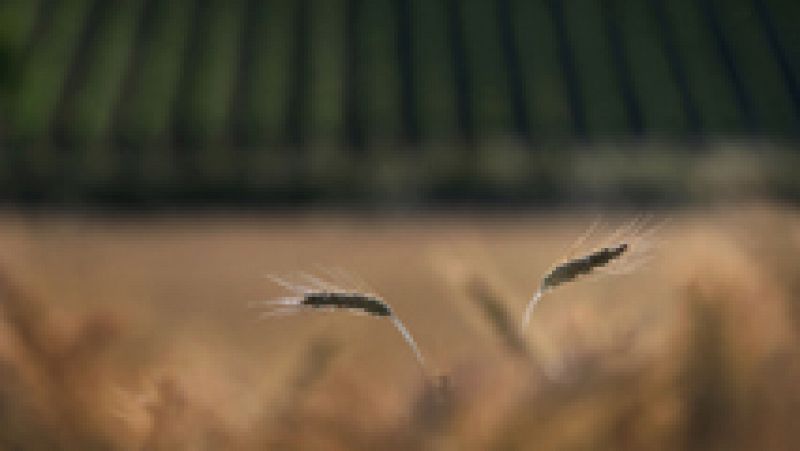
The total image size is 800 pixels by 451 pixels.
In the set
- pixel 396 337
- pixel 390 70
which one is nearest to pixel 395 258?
pixel 396 337

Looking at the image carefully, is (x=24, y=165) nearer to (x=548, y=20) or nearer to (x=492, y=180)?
(x=492, y=180)

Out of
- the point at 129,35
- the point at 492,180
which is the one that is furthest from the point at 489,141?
the point at 129,35

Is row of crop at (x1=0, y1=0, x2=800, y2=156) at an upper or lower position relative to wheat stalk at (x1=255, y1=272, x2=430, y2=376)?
upper

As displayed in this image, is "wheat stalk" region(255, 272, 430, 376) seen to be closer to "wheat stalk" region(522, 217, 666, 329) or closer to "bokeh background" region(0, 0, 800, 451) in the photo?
"bokeh background" region(0, 0, 800, 451)

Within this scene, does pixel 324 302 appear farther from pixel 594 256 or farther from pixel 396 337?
pixel 594 256

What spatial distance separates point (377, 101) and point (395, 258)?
167 mm

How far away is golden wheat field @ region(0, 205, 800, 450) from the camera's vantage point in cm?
87

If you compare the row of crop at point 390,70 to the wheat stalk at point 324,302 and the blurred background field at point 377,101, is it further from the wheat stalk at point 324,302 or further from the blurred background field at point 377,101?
the wheat stalk at point 324,302

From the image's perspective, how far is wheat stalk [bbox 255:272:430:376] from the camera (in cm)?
87

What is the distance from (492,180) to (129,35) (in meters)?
0.44

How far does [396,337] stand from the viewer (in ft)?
2.88

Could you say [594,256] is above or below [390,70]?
below

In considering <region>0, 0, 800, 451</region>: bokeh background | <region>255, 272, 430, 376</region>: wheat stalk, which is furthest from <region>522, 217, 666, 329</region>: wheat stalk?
<region>255, 272, 430, 376</region>: wheat stalk

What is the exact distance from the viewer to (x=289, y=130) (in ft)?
2.83
